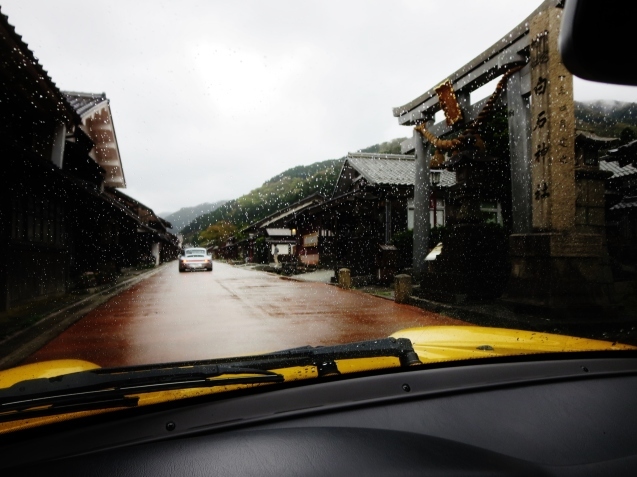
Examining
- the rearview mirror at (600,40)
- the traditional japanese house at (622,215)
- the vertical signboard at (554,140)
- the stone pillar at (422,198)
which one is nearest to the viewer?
the rearview mirror at (600,40)

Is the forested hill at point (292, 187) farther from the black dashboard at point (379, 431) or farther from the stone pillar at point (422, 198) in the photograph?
the black dashboard at point (379, 431)

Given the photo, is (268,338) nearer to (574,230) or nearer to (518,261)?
(518,261)

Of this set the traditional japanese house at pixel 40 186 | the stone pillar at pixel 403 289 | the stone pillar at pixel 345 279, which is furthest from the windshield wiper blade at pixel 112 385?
the stone pillar at pixel 345 279

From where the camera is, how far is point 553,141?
19.9 feet

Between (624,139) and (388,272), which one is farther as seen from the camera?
(388,272)

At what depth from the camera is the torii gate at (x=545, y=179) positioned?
19.4 feet

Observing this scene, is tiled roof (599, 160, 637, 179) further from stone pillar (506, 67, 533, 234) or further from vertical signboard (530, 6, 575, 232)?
vertical signboard (530, 6, 575, 232)

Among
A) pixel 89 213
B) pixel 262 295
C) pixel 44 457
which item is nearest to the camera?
pixel 44 457

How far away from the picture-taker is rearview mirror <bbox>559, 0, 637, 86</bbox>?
1.04 metres

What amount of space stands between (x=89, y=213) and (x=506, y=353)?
16.3 m

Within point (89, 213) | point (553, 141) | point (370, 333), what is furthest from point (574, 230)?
point (89, 213)

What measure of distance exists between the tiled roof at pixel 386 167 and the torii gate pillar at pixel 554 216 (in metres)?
14.0

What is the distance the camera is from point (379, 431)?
52.6 inches

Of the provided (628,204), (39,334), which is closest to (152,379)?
(39,334)
